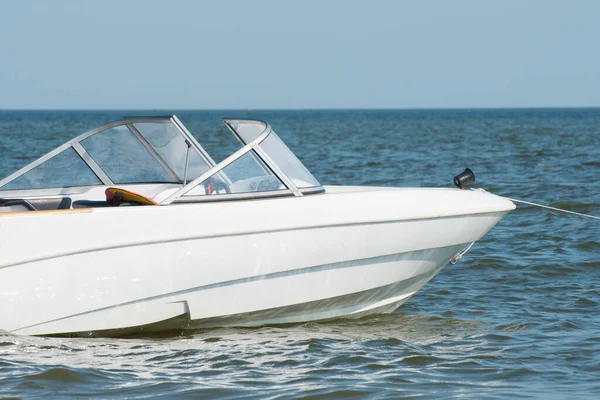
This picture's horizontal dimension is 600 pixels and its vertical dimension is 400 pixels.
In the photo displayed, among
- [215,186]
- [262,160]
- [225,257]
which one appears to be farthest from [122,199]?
[262,160]

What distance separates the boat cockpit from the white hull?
33 cm

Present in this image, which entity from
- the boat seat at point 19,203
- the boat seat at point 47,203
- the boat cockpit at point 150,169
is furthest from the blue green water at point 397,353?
the boat seat at point 47,203

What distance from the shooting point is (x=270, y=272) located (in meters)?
6.32

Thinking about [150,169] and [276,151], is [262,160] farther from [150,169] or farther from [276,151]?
[150,169]

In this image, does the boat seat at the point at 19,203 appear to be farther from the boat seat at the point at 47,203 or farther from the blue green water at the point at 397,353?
the blue green water at the point at 397,353

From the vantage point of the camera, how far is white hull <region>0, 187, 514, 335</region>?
18.8ft

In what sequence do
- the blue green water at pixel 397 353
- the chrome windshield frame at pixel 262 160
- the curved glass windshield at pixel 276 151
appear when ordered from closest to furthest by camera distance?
the blue green water at pixel 397 353 → the chrome windshield frame at pixel 262 160 → the curved glass windshield at pixel 276 151

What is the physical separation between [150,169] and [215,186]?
1.19 m

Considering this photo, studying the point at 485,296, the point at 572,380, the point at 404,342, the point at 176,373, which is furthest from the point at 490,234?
the point at 176,373

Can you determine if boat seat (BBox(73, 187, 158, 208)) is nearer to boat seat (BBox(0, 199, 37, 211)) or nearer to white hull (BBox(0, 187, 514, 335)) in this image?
white hull (BBox(0, 187, 514, 335))

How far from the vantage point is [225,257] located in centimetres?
612

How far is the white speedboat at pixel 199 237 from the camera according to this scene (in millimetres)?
5785

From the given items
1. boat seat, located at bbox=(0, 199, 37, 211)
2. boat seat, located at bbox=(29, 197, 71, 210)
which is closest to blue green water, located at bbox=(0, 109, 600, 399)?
boat seat, located at bbox=(0, 199, 37, 211)

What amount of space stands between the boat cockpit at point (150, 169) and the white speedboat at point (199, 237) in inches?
0.4
